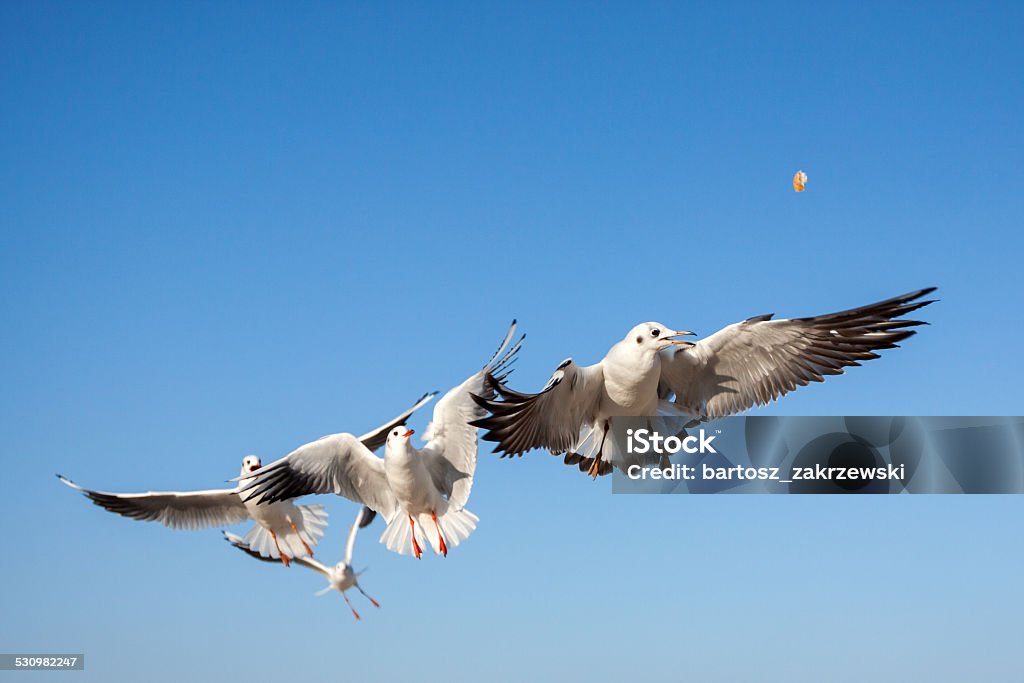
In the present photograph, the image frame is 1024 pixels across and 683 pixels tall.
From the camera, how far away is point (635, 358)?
25.2 ft

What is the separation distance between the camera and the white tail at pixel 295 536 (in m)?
12.1

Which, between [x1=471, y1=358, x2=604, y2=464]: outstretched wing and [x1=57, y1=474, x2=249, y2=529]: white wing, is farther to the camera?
[x1=57, y1=474, x2=249, y2=529]: white wing

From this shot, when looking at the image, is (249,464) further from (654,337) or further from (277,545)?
(654,337)

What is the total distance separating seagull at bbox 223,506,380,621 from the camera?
1202cm

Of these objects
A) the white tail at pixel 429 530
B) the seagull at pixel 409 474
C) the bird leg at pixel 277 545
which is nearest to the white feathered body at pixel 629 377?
the seagull at pixel 409 474

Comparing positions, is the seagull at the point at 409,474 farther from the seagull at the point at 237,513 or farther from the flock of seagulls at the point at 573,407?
the seagull at the point at 237,513

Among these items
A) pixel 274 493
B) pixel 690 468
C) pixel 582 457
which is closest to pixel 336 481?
pixel 274 493

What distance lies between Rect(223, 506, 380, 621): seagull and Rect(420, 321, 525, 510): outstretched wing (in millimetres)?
2889

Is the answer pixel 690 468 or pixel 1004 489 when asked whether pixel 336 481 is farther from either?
pixel 1004 489

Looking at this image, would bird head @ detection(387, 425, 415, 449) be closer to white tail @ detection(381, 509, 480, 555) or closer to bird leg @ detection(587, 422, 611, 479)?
white tail @ detection(381, 509, 480, 555)

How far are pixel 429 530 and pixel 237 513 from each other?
134 inches

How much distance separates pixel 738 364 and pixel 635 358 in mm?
919

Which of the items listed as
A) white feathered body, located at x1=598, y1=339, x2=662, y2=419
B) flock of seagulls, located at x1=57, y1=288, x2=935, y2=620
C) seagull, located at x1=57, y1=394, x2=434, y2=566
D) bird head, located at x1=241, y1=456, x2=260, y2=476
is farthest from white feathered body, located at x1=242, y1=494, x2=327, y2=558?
white feathered body, located at x1=598, y1=339, x2=662, y2=419

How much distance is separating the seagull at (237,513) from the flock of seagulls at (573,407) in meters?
2.07
